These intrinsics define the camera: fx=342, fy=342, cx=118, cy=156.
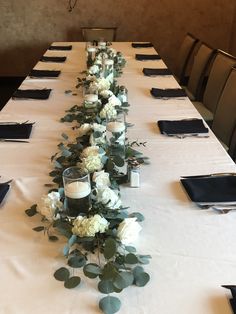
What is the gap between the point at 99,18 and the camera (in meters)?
4.84

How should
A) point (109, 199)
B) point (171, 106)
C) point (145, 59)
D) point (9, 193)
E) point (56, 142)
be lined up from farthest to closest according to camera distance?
point (145, 59)
point (171, 106)
point (56, 142)
point (9, 193)
point (109, 199)

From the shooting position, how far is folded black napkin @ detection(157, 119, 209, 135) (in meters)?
1.72

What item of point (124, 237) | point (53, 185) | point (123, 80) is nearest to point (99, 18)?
point (123, 80)

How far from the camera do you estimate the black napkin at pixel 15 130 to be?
167 centimetres

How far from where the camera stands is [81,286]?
2.79 ft

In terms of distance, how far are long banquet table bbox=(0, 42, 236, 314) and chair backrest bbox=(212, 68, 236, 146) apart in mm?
553

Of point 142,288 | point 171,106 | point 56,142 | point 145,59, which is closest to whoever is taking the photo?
point 142,288

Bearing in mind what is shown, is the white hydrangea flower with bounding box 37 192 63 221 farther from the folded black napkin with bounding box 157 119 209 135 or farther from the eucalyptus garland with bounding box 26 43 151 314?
the folded black napkin with bounding box 157 119 209 135

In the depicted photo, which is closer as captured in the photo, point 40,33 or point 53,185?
point 53,185

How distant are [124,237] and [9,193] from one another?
0.53 metres

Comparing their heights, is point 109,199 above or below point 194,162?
above

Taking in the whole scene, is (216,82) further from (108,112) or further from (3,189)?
(3,189)

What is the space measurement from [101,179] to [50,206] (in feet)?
0.61

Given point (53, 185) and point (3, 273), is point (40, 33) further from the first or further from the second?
point (3, 273)
